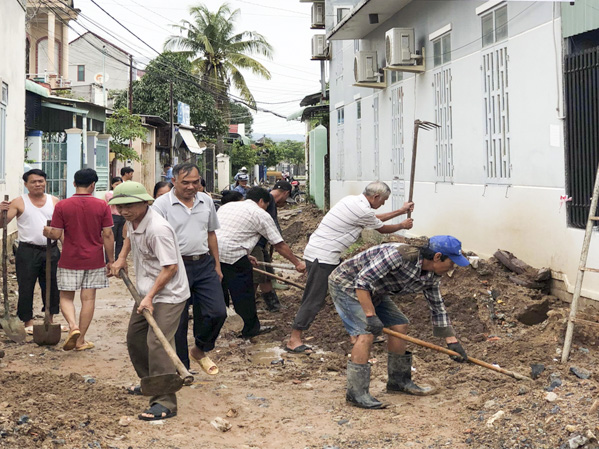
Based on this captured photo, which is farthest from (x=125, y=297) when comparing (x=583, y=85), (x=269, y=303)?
(x=583, y=85)

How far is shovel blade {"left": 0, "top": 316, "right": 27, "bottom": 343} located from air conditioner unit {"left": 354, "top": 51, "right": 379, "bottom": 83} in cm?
937

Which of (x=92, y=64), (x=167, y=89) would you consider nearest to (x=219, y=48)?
(x=167, y=89)

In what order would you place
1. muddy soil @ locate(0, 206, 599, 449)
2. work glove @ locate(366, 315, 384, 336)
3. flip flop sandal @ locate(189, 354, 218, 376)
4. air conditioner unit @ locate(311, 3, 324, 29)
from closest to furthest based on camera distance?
muddy soil @ locate(0, 206, 599, 449) < work glove @ locate(366, 315, 384, 336) < flip flop sandal @ locate(189, 354, 218, 376) < air conditioner unit @ locate(311, 3, 324, 29)

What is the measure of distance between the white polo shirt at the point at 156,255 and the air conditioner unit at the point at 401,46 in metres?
8.13

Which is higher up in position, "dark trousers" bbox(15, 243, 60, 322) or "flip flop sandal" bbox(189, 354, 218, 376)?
"dark trousers" bbox(15, 243, 60, 322)

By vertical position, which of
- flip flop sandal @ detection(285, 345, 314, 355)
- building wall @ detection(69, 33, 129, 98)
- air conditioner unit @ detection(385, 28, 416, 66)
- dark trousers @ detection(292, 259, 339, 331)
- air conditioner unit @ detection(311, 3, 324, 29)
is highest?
building wall @ detection(69, 33, 129, 98)

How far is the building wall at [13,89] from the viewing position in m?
13.9

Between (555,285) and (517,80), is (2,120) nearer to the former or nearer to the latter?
(517,80)

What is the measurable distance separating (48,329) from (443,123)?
6.88 metres

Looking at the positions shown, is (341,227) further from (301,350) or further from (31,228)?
(31,228)

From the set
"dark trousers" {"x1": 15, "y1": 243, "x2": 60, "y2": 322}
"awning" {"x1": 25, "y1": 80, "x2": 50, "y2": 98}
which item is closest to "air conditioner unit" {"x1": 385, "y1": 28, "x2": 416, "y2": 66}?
"dark trousers" {"x1": 15, "y1": 243, "x2": 60, "y2": 322}

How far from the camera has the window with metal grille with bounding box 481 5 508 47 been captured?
379 inches

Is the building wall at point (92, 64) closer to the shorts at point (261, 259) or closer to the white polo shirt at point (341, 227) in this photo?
the shorts at point (261, 259)

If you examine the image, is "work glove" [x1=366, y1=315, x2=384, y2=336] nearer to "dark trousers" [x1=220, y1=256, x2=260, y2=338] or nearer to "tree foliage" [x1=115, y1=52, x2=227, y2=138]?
"dark trousers" [x1=220, y1=256, x2=260, y2=338]
